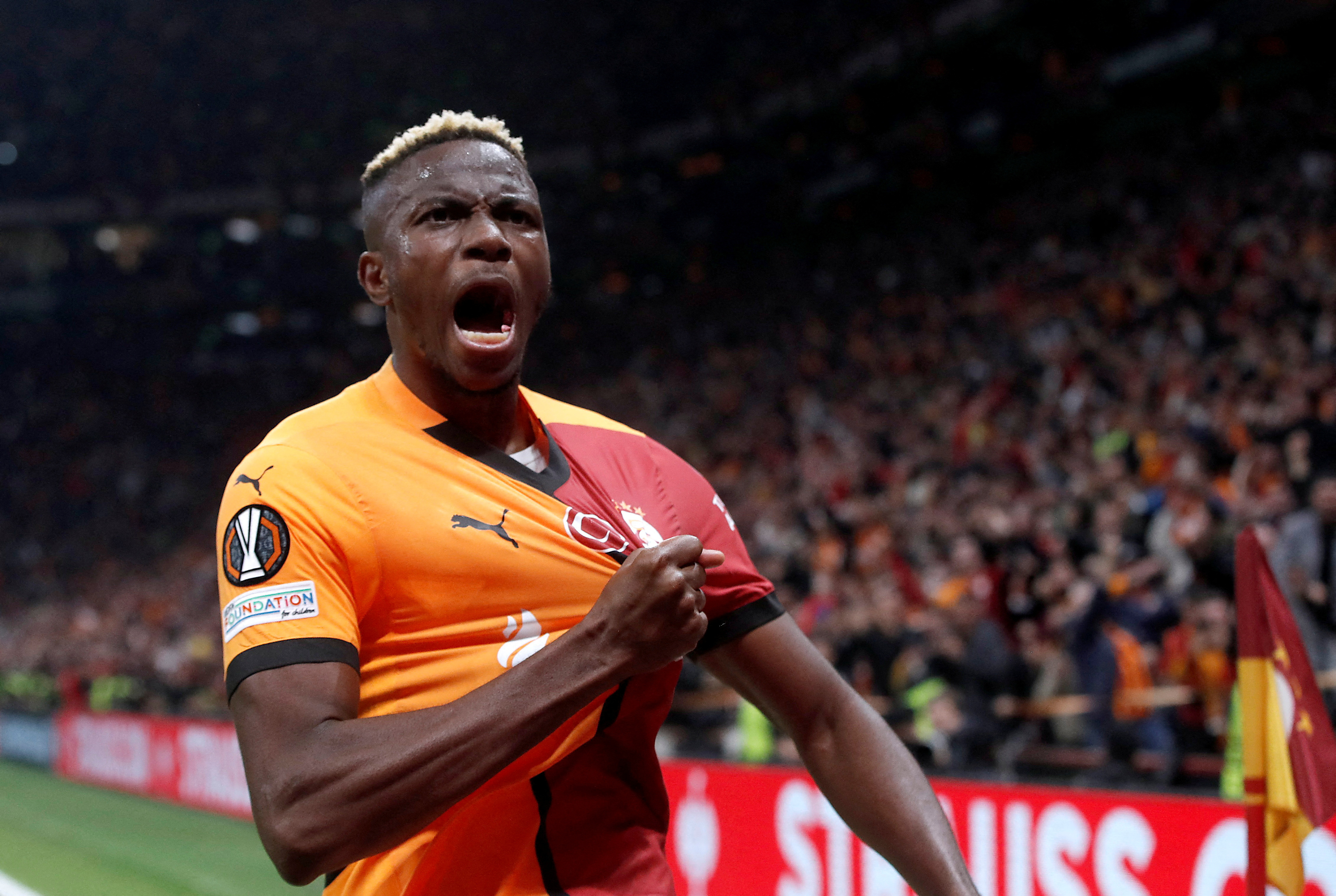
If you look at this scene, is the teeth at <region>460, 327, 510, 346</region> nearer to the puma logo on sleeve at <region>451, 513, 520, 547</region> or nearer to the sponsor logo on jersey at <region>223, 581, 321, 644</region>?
the puma logo on sleeve at <region>451, 513, 520, 547</region>

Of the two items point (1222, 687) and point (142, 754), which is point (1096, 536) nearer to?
point (1222, 687)

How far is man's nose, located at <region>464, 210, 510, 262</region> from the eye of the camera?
2117 mm

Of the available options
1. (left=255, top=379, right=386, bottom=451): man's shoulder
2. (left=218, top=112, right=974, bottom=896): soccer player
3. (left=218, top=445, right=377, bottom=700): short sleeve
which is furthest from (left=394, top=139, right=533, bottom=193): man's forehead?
(left=218, top=445, right=377, bottom=700): short sleeve

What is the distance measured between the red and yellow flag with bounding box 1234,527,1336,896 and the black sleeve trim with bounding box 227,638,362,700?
8.17ft

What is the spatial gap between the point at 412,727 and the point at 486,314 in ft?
2.59

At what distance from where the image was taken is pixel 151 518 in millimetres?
27609

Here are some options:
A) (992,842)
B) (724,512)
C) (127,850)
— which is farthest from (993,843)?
(127,850)

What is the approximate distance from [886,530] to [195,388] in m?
23.3

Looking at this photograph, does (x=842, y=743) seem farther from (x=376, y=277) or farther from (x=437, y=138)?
(x=437, y=138)

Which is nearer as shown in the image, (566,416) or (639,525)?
(639,525)

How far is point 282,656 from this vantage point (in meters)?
1.79

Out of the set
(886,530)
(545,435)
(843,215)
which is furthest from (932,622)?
(843,215)

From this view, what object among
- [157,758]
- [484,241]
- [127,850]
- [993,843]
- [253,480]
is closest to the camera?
[253,480]

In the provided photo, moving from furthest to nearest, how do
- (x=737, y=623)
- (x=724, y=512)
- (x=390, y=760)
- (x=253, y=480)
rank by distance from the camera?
1. (x=724, y=512)
2. (x=737, y=623)
3. (x=253, y=480)
4. (x=390, y=760)
